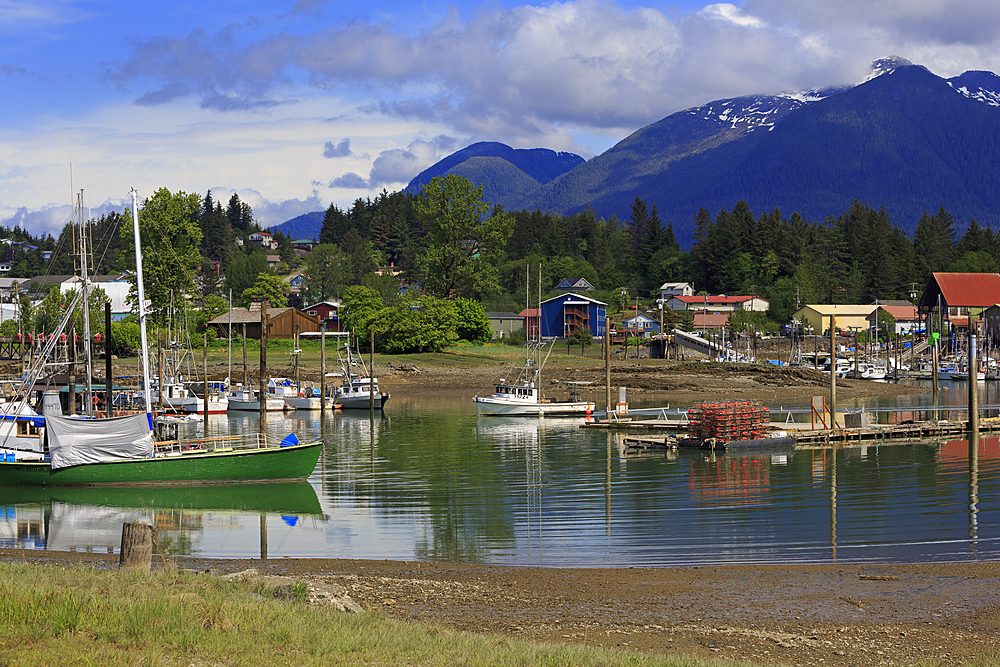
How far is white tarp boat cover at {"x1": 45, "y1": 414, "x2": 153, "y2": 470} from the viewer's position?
111 feet

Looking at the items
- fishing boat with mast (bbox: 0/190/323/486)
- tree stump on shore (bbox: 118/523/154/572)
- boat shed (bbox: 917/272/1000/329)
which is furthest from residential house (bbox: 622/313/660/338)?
tree stump on shore (bbox: 118/523/154/572)

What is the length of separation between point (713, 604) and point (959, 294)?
12779 cm

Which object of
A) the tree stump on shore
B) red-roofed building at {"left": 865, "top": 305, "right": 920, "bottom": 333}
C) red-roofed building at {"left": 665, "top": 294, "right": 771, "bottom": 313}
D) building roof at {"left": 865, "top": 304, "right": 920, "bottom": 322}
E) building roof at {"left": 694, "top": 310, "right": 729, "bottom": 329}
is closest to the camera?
the tree stump on shore

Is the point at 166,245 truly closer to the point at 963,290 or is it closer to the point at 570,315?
the point at 570,315

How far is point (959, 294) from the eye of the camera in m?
130

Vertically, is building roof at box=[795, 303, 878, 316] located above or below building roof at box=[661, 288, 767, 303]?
below

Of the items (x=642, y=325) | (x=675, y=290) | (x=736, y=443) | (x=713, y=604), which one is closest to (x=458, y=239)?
(x=642, y=325)

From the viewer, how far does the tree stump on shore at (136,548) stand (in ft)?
55.8

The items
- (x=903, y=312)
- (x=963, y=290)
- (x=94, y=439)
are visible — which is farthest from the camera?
(x=903, y=312)

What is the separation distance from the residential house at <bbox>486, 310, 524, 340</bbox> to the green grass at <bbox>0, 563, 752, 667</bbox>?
393 feet

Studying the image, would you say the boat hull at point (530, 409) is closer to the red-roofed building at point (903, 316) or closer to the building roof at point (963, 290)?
the building roof at point (963, 290)

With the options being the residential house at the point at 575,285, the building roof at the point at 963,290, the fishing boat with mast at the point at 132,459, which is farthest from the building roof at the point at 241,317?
the building roof at the point at 963,290

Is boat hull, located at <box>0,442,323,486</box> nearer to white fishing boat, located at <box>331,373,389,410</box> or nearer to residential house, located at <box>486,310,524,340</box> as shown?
white fishing boat, located at <box>331,373,389,410</box>

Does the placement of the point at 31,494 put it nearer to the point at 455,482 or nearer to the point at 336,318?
the point at 455,482
